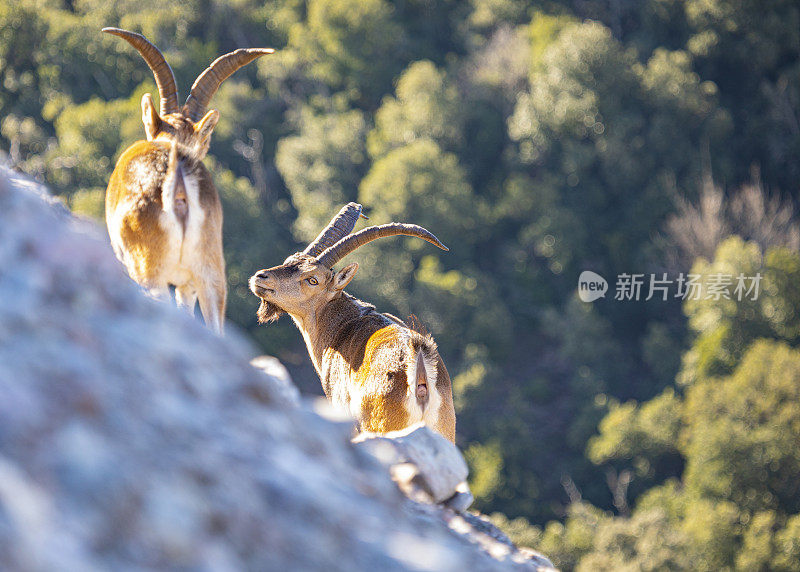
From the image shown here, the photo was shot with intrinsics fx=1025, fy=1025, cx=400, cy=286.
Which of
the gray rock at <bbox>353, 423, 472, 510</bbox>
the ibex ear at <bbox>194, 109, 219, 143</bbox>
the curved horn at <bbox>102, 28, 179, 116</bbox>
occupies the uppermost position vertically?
the curved horn at <bbox>102, 28, 179, 116</bbox>

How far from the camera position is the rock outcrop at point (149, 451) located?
2.59 metres

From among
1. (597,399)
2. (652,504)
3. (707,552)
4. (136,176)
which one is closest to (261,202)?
(597,399)

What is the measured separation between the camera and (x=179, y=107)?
1029cm

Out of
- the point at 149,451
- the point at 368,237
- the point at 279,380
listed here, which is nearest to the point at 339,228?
the point at 368,237

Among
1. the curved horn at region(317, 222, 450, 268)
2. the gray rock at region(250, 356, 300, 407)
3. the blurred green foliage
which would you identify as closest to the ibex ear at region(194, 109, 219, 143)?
the curved horn at region(317, 222, 450, 268)

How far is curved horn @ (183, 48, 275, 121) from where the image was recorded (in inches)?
406

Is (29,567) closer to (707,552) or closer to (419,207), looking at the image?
(707,552)

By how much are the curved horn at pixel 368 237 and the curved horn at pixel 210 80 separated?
2363mm

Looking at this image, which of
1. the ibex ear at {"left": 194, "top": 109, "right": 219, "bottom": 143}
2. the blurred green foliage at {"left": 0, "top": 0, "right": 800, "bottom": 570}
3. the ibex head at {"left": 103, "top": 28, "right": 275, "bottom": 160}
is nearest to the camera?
the ibex head at {"left": 103, "top": 28, "right": 275, "bottom": 160}

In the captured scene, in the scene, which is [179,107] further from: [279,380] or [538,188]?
[538,188]

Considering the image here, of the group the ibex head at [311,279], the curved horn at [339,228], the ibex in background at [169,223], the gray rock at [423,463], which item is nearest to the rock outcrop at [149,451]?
the gray rock at [423,463]

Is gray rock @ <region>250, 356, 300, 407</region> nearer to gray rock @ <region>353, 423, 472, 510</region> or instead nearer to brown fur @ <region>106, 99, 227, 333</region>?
gray rock @ <region>353, 423, 472, 510</region>

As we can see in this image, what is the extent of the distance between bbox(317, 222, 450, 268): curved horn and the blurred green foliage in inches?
1059

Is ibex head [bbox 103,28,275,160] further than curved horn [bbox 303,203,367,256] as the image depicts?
A: Yes
